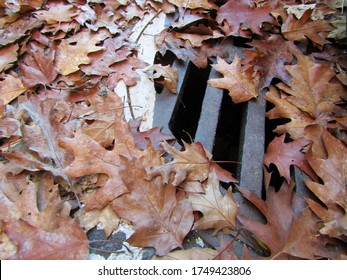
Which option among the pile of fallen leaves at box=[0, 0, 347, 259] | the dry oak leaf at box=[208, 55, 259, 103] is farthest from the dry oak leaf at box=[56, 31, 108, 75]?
the dry oak leaf at box=[208, 55, 259, 103]

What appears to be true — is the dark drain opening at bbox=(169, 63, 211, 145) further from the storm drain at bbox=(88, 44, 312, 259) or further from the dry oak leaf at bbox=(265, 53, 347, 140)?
the dry oak leaf at bbox=(265, 53, 347, 140)

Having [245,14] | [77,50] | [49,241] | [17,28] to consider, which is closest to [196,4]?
[245,14]

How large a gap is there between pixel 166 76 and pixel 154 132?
31cm

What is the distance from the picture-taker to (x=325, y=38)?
1636 mm

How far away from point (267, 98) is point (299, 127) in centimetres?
19

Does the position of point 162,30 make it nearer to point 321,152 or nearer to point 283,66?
point 283,66

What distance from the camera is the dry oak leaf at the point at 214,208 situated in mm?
1089

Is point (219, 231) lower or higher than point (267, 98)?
lower

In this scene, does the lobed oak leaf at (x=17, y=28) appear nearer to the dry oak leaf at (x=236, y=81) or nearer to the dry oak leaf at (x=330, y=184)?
the dry oak leaf at (x=236, y=81)

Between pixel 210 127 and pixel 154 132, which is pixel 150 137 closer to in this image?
pixel 154 132

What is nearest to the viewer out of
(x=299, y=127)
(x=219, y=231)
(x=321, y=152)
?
(x=219, y=231)

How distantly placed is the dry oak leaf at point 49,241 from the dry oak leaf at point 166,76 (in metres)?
0.74
